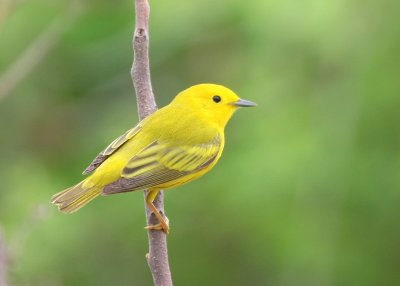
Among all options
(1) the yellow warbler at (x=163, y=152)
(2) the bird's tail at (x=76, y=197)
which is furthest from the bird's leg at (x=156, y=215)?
(2) the bird's tail at (x=76, y=197)

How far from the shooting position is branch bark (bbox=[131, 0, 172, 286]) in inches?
156

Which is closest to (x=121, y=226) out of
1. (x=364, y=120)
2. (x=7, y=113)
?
(x=7, y=113)

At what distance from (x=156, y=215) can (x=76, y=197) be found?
37 centimetres

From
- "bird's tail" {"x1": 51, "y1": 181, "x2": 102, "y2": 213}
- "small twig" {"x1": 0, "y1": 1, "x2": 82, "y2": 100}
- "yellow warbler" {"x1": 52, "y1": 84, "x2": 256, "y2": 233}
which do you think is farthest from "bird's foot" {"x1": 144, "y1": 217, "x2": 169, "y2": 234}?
"small twig" {"x1": 0, "y1": 1, "x2": 82, "y2": 100}

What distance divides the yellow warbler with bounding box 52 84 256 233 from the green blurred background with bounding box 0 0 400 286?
0.99 m

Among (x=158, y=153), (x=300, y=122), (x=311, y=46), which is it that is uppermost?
(x=311, y=46)

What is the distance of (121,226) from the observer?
717 centimetres

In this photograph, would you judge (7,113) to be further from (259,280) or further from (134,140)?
(134,140)

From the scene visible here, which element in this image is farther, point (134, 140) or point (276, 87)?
point (276, 87)

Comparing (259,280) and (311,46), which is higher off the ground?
(311,46)

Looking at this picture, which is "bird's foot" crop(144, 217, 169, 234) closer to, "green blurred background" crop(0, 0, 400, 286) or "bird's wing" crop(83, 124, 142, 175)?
"bird's wing" crop(83, 124, 142, 175)

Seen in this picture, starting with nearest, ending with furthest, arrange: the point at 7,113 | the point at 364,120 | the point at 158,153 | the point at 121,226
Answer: the point at 158,153 → the point at 364,120 → the point at 121,226 → the point at 7,113

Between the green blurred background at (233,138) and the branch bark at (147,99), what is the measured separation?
1.07m

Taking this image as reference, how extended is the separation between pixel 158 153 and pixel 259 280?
2.80m
